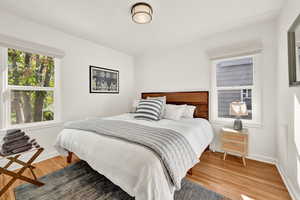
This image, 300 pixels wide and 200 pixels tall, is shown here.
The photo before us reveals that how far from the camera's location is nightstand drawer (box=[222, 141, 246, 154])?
211 cm

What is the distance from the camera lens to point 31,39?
2160 mm

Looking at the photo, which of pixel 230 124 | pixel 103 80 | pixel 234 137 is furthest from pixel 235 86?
pixel 103 80

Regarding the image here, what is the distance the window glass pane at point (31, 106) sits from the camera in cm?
215

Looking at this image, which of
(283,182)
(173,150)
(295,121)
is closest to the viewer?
(173,150)

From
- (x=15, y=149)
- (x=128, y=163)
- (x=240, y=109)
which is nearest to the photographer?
(x=128, y=163)

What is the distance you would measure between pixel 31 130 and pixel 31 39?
4.98ft

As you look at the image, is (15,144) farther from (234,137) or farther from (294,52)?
(294,52)

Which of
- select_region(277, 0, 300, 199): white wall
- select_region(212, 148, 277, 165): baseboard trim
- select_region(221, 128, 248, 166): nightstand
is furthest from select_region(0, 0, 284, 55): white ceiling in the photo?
select_region(212, 148, 277, 165): baseboard trim

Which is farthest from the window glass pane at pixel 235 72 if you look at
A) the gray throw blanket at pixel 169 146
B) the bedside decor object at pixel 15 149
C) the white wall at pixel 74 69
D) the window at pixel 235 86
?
the bedside decor object at pixel 15 149

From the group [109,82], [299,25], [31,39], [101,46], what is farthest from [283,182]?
[31,39]

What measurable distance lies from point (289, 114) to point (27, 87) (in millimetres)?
3853

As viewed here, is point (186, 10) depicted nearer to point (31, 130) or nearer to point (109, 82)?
point (109, 82)

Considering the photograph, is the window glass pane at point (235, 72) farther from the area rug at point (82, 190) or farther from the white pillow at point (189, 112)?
the area rug at point (82, 190)

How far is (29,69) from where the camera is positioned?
7.52ft
